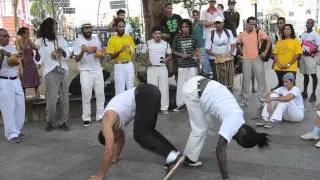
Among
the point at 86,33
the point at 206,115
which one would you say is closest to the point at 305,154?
the point at 206,115

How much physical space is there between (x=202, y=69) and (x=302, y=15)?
58.6 meters

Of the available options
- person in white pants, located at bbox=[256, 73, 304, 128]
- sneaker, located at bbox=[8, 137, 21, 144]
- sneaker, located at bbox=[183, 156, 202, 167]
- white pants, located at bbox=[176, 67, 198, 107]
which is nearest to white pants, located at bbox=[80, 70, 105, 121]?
sneaker, located at bbox=[8, 137, 21, 144]

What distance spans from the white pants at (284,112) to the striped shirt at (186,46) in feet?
6.15

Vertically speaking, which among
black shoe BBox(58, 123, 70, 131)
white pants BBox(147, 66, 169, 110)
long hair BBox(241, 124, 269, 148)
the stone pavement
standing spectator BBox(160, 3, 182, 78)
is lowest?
the stone pavement

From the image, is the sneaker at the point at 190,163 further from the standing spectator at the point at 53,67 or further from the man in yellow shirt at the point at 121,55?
Result: the man in yellow shirt at the point at 121,55

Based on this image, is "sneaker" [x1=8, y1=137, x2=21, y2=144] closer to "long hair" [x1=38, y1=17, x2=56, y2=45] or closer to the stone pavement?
the stone pavement

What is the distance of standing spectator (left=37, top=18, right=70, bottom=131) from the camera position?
8.22 metres

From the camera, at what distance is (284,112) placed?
8.31 metres

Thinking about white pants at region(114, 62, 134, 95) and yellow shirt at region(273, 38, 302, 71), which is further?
yellow shirt at region(273, 38, 302, 71)

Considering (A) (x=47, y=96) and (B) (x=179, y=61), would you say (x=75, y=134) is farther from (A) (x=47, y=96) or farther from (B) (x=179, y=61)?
(B) (x=179, y=61)

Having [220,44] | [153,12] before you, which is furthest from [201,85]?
[153,12]

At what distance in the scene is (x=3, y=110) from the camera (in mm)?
7633

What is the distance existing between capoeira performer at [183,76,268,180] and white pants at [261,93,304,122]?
99.6 inches

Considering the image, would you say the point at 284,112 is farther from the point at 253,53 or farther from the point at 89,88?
the point at 89,88
